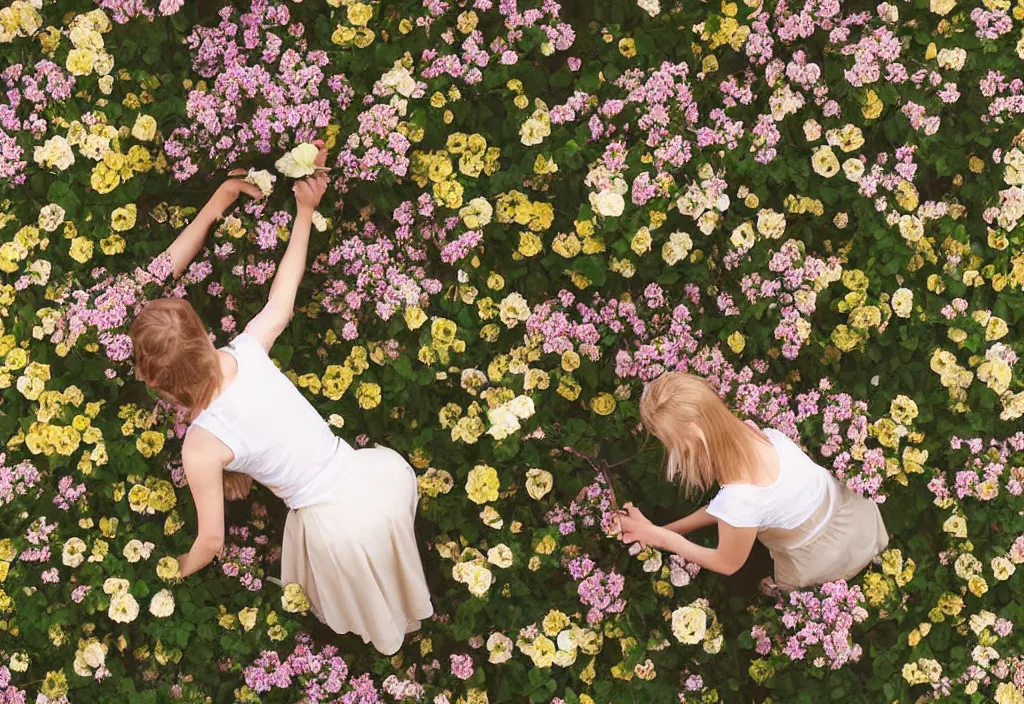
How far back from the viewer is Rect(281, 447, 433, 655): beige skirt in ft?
8.84

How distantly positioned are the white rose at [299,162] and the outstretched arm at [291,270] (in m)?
0.04

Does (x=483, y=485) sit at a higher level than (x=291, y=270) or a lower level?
lower

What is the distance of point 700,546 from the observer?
2816 mm

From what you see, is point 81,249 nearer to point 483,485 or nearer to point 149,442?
point 149,442

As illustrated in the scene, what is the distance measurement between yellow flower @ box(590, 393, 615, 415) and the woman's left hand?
325 mm

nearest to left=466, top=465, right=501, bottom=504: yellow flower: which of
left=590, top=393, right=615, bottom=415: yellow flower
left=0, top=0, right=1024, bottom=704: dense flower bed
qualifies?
left=0, top=0, right=1024, bottom=704: dense flower bed

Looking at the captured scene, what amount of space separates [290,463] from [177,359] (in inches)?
18.1

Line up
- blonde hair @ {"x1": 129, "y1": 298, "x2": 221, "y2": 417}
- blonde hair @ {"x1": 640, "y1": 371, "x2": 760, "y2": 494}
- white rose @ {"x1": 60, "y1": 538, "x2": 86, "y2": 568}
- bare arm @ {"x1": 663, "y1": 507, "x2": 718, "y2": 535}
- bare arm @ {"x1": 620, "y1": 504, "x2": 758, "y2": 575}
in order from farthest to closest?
1. bare arm @ {"x1": 663, "y1": 507, "x2": 718, "y2": 535}
2. white rose @ {"x1": 60, "y1": 538, "x2": 86, "y2": 568}
3. bare arm @ {"x1": 620, "y1": 504, "x2": 758, "y2": 575}
4. blonde hair @ {"x1": 640, "y1": 371, "x2": 760, "y2": 494}
5. blonde hair @ {"x1": 129, "y1": 298, "x2": 221, "y2": 417}

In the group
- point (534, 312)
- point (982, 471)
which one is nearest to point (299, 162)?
point (534, 312)

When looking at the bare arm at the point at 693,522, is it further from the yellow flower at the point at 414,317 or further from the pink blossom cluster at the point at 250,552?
the pink blossom cluster at the point at 250,552

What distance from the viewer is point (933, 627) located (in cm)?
297

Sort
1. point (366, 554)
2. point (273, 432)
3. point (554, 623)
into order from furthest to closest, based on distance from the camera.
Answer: point (554, 623), point (366, 554), point (273, 432)

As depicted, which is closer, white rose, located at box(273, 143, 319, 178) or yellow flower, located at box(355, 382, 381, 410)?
white rose, located at box(273, 143, 319, 178)

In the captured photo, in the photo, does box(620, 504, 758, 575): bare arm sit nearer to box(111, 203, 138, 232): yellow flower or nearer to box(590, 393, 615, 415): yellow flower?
box(590, 393, 615, 415): yellow flower
